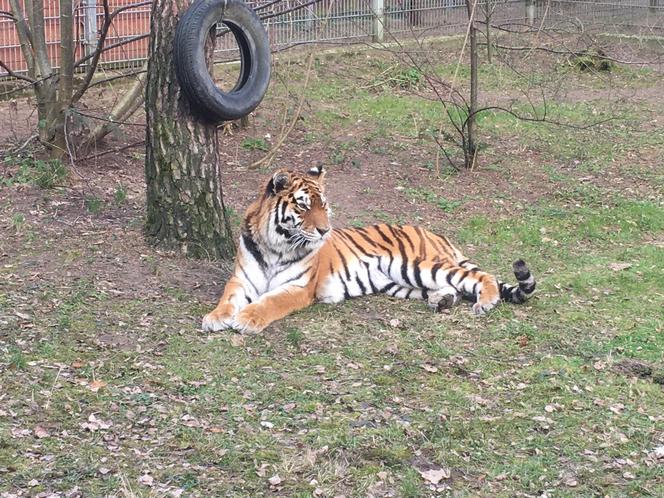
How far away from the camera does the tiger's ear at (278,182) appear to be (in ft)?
20.9

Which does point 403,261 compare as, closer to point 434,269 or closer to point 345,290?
point 434,269

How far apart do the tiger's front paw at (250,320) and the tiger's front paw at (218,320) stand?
41 mm

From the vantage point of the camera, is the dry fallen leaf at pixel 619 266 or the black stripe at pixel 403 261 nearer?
the black stripe at pixel 403 261

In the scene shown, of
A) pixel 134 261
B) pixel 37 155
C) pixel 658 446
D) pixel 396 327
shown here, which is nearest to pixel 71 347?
pixel 134 261

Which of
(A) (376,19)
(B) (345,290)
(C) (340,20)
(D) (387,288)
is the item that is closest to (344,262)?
(B) (345,290)

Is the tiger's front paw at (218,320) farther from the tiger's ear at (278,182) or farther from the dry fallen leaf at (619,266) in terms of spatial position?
the dry fallen leaf at (619,266)

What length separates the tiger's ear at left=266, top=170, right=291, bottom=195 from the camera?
20.9ft

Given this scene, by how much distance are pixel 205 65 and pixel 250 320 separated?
1.79 meters

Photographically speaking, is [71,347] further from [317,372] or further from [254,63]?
[254,63]

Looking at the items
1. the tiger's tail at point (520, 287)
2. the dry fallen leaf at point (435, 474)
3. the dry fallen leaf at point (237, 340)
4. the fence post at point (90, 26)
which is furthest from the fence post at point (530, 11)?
the dry fallen leaf at point (435, 474)

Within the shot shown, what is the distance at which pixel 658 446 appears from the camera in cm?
464

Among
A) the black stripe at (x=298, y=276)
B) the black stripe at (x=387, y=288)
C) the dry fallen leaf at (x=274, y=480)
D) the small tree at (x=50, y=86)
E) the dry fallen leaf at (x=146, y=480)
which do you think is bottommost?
the dry fallen leaf at (x=274, y=480)

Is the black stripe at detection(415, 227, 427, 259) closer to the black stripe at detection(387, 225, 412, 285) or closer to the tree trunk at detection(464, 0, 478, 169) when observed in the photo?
the black stripe at detection(387, 225, 412, 285)

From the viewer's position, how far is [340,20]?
14.5m
